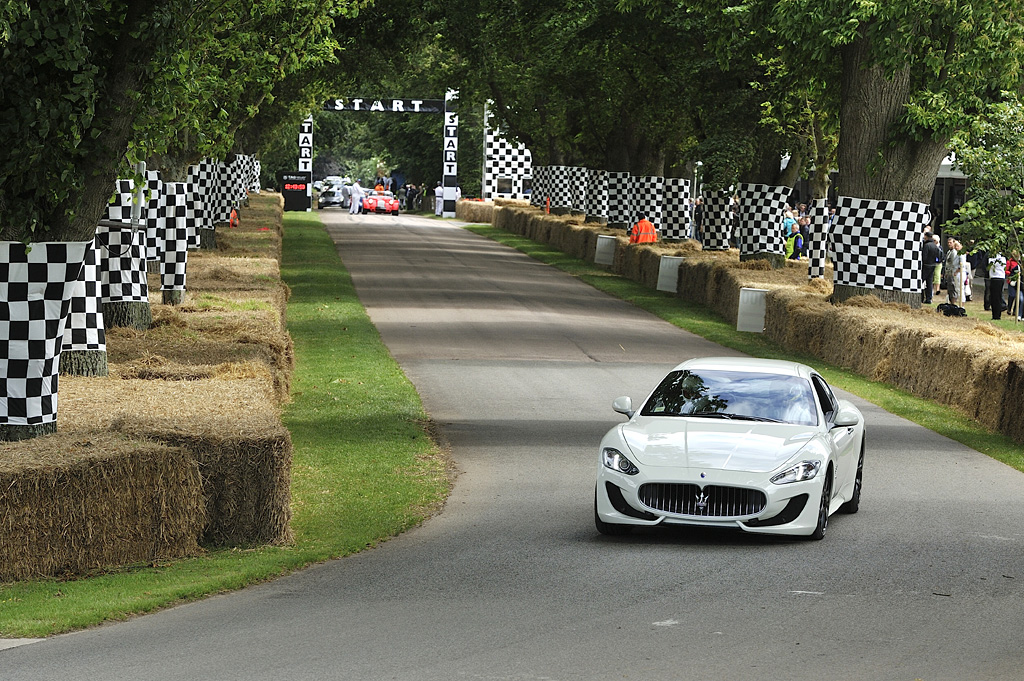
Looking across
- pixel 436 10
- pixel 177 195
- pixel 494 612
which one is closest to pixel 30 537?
pixel 494 612

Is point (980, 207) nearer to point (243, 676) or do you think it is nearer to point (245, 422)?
point (245, 422)

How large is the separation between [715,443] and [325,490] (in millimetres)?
3881

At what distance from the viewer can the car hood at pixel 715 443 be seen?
1098 cm

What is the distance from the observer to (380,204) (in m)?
90.6

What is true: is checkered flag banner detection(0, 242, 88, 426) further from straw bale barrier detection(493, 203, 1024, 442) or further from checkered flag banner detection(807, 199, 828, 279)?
checkered flag banner detection(807, 199, 828, 279)

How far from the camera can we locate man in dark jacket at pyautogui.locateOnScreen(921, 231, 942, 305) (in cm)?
3475

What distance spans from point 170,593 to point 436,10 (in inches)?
Answer: 1020

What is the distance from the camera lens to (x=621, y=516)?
11.1m

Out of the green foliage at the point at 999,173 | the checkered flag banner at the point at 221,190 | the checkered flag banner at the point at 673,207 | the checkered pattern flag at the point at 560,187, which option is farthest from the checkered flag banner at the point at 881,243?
the checkered pattern flag at the point at 560,187

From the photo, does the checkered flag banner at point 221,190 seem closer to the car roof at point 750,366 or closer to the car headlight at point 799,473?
the car roof at point 750,366

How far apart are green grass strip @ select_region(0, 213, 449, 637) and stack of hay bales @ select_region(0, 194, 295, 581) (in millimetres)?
179

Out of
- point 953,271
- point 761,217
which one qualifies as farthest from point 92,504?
point 761,217

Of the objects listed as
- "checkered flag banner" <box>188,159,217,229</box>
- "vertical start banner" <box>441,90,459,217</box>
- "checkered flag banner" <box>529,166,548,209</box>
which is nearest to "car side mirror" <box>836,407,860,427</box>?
"checkered flag banner" <box>188,159,217,229</box>

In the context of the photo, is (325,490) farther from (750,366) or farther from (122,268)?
(122,268)
